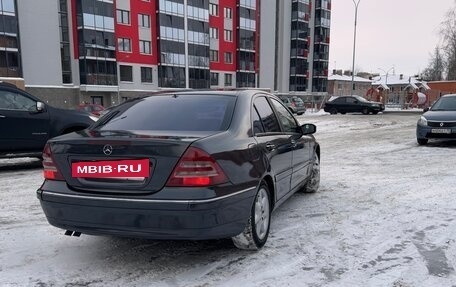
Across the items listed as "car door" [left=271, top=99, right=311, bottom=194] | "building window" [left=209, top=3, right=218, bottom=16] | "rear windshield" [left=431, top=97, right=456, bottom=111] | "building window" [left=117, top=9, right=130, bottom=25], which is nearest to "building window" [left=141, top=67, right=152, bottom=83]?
"building window" [left=117, top=9, right=130, bottom=25]

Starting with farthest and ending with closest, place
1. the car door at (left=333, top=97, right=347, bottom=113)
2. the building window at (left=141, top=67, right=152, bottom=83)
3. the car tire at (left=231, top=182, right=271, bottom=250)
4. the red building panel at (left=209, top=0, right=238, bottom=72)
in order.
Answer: the red building panel at (left=209, top=0, right=238, bottom=72)
the building window at (left=141, top=67, right=152, bottom=83)
the car door at (left=333, top=97, right=347, bottom=113)
the car tire at (left=231, top=182, right=271, bottom=250)

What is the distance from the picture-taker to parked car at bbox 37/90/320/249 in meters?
2.99

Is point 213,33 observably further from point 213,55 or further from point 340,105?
point 340,105

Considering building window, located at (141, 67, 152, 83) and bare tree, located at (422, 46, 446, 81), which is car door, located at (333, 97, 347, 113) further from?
bare tree, located at (422, 46, 446, 81)

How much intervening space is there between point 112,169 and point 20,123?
5666 millimetres

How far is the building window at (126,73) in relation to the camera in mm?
43625

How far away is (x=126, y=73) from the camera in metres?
43.9

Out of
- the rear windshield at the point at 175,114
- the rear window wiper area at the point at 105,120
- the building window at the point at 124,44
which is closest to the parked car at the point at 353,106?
the building window at the point at 124,44

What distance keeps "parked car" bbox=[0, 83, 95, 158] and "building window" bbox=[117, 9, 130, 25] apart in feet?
124

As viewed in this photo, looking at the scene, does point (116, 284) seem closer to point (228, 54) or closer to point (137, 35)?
point (137, 35)

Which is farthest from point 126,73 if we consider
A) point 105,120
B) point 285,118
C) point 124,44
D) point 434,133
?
point 105,120

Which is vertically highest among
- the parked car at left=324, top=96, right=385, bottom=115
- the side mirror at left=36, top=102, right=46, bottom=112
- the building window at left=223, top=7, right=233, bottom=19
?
the building window at left=223, top=7, right=233, bottom=19

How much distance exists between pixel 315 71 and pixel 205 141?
219 feet

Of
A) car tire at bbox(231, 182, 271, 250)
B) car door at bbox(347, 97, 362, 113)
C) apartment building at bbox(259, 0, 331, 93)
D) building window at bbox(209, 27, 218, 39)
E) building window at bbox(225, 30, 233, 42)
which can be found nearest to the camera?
car tire at bbox(231, 182, 271, 250)
